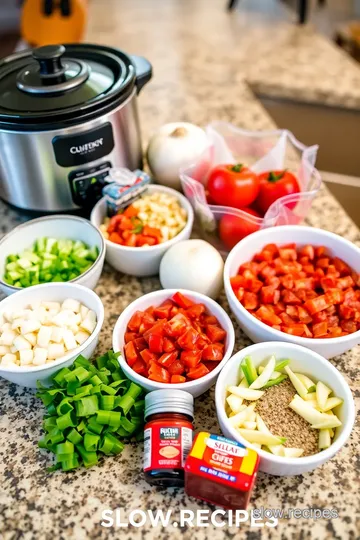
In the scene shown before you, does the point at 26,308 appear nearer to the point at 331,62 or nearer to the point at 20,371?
the point at 20,371

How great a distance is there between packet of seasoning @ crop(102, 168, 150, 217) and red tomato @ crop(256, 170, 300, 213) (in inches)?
10.1

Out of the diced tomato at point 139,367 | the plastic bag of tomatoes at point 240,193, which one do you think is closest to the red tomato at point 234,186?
the plastic bag of tomatoes at point 240,193

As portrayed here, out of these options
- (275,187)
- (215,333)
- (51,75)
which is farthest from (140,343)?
(51,75)

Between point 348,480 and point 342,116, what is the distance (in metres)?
1.28

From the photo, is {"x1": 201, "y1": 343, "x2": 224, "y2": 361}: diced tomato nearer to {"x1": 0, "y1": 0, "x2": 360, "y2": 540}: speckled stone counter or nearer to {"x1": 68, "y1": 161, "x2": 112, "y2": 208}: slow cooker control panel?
{"x1": 0, "y1": 0, "x2": 360, "y2": 540}: speckled stone counter

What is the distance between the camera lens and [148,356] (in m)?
0.79

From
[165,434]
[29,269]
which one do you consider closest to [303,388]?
[165,434]

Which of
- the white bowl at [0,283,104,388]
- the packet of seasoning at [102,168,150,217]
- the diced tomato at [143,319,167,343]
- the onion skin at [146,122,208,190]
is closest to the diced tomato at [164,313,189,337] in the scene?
A: the diced tomato at [143,319,167,343]

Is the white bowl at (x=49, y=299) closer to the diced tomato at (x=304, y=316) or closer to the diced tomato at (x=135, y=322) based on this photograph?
the diced tomato at (x=135, y=322)

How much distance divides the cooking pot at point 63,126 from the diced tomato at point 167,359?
446 mm

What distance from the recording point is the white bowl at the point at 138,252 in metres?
0.97

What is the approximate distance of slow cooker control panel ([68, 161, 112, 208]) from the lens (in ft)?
3.35

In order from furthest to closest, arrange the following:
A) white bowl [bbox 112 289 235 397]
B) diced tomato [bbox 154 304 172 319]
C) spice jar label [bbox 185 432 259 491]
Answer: diced tomato [bbox 154 304 172 319] → white bowl [bbox 112 289 235 397] → spice jar label [bbox 185 432 259 491]

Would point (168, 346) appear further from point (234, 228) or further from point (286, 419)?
point (234, 228)
